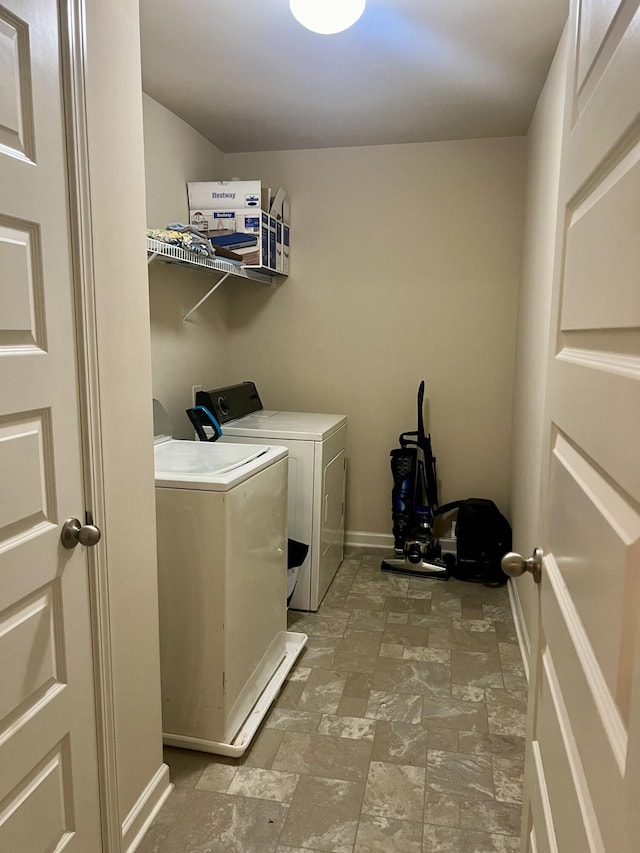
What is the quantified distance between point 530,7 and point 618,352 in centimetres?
187

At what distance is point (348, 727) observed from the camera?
2.13 m

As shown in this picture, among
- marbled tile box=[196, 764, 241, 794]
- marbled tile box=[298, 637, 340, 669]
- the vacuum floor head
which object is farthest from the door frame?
the vacuum floor head

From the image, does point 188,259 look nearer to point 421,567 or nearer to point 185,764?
point 185,764

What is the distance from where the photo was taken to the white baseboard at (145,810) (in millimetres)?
1597

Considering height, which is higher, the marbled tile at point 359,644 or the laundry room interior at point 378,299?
the laundry room interior at point 378,299

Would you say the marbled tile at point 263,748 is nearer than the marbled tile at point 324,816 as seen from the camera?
No

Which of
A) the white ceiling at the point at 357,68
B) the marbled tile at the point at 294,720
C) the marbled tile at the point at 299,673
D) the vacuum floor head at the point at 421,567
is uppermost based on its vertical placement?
the white ceiling at the point at 357,68

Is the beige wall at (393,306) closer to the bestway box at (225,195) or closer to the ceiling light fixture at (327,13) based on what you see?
the bestway box at (225,195)

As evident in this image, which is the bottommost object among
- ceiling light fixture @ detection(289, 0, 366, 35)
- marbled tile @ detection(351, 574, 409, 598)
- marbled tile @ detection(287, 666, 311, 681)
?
marbled tile @ detection(287, 666, 311, 681)

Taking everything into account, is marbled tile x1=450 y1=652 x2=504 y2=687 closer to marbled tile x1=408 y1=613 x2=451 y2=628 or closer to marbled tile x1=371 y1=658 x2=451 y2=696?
marbled tile x1=371 y1=658 x2=451 y2=696

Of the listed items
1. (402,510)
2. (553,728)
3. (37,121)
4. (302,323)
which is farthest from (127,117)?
(402,510)

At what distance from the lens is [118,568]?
59.2 inches

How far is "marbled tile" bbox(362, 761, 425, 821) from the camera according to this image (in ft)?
5.76

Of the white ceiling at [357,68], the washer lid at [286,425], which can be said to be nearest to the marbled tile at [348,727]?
the washer lid at [286,425]
